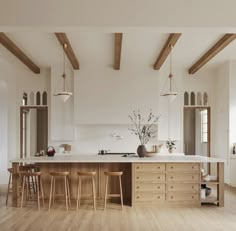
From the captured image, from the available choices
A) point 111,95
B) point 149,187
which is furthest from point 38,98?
point 149,187

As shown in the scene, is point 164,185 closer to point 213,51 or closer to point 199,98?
point 213,51

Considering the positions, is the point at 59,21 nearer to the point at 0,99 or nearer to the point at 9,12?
the point at 9,12

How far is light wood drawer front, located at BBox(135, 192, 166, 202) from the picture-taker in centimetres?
628

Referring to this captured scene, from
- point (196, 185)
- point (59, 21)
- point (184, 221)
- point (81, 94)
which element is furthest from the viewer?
point (81, 94)

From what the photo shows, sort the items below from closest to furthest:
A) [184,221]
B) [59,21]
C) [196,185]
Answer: [59,21]
[184,221]
[196,185]

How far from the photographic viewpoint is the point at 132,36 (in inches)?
261

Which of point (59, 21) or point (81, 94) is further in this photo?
point (81, 94)

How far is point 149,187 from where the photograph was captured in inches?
248

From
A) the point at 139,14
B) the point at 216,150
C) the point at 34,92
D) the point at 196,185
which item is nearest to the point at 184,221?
the point at 196,185

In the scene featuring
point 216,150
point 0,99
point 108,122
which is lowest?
point 216,150

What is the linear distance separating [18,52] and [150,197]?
4.01m

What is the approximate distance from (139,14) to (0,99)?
6116mm

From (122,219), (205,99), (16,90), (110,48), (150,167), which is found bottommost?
(122,219)

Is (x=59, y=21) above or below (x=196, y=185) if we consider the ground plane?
above
